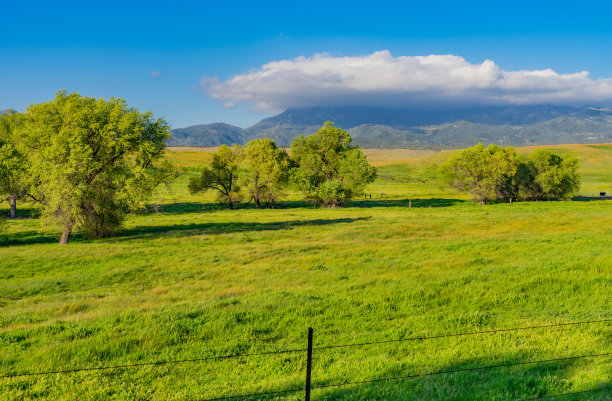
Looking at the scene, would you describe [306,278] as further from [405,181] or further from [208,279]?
[405,181]

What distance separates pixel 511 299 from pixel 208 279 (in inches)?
653

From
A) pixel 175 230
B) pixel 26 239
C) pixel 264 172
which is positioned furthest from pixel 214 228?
pixel 264 172

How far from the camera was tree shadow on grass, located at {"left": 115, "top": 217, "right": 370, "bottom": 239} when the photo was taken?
4150 centimetres

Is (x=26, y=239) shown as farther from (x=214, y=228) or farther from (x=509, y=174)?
(x=509, y=174)

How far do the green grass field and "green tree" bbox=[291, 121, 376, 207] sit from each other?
131 feet

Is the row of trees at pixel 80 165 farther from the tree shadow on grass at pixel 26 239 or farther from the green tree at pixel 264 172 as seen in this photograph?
the green tree at pixel 264 172

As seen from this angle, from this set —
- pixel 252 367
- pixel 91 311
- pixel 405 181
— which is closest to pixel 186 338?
pixel 252 367

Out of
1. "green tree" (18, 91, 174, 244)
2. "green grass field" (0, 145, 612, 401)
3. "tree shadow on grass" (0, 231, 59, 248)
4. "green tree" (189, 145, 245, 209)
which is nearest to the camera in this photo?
"green grass field" (0, 145, 612, 401)

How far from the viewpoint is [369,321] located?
14305 mm

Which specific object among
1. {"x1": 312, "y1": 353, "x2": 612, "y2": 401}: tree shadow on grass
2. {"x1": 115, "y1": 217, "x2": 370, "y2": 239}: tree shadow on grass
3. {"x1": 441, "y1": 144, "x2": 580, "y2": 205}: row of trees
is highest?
{"x1": 441, "y1": 144, "x2": 580, "y2": 205}: row of trees

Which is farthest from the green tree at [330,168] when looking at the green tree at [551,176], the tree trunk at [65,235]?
the tree trunk at [65,235]

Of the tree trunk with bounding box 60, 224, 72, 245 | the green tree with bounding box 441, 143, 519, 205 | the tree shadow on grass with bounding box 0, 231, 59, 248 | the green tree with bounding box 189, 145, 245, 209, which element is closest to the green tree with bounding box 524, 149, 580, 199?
the green tree with bounding box 441, 143, 519, 205

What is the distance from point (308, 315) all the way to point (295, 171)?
193ft

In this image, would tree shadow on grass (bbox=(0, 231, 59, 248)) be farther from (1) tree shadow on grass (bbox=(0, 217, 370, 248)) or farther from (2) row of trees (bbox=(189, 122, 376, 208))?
(2) row of trees (bbox=(189, 122, 376, 208))
